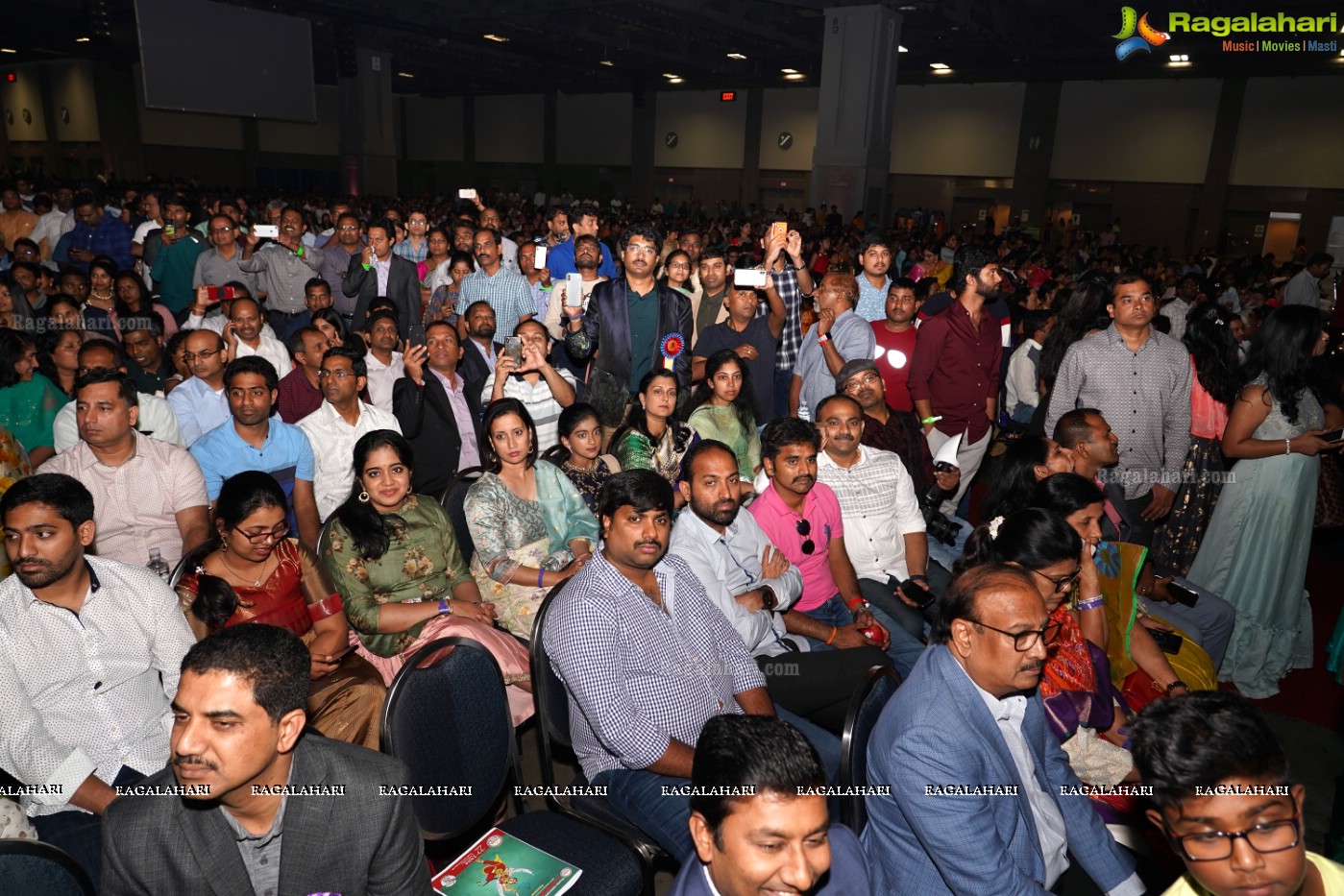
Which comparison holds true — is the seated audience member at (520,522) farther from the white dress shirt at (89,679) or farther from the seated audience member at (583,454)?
the white dress shirt at (89,679)

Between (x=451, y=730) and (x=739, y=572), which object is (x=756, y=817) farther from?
(x=739, y=572)

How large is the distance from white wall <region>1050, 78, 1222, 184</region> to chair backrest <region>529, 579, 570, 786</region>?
2008cm

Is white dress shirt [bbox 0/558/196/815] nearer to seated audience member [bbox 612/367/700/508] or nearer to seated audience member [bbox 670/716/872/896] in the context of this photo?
seated audience member [bbox 670/716/872/896]

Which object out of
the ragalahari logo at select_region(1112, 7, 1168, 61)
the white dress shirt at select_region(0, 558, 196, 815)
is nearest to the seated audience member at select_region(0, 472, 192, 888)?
the white dress shirt at select_region(0, 558, 196, 815)

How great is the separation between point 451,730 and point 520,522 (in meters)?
1.25

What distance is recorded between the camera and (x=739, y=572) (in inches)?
123

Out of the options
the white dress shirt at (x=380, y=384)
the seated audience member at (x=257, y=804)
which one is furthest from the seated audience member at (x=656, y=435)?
the seated audience member at (x=257, y=804)

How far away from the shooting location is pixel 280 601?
108 inches

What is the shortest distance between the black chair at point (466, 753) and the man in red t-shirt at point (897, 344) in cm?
341

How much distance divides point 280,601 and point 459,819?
1.01 metres

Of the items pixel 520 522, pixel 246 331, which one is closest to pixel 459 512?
pixel 520 522

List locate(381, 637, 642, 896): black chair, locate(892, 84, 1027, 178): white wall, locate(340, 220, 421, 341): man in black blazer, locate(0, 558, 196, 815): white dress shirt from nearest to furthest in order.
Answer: locate(381, 637, 642, 896): black chair, locate(0, 558, 196, 815): white dress shirt, locate(340, 220, 421, 341): man in black blazer, locate(892, 84, 1027, 178): white wall

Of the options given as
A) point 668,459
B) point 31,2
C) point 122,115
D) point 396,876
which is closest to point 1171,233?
point 668,459

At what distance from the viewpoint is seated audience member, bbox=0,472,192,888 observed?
2174 millimetres
